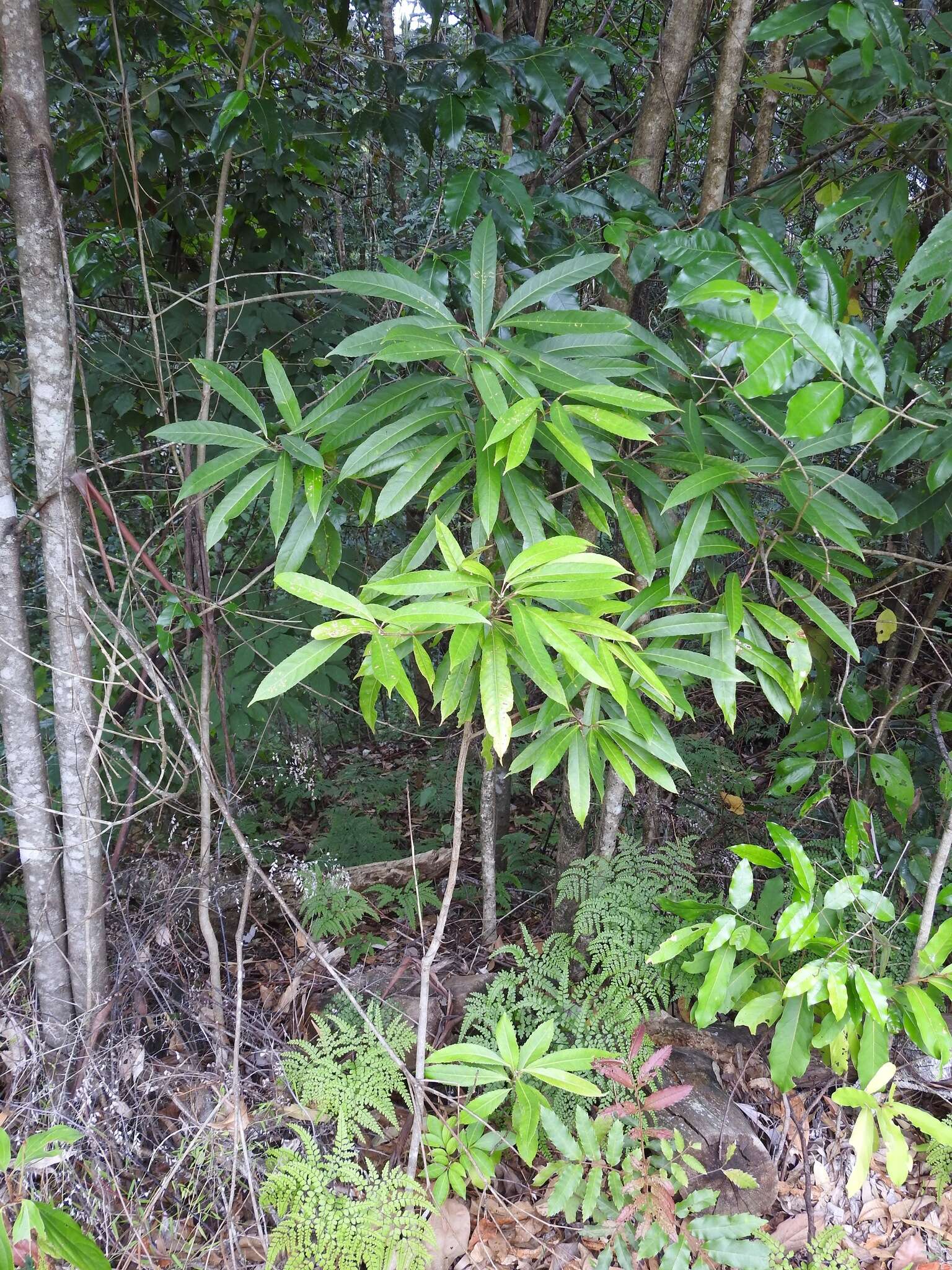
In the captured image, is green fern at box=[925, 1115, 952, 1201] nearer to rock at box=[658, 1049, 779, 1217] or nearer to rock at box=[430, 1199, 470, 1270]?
rock at box=[658, 1049, 779, 1217]

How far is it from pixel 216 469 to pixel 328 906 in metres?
1.44

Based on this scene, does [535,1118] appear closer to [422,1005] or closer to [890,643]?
[422,1005]

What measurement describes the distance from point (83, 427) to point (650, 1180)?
2.71m

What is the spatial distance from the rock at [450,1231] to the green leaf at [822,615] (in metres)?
1.54

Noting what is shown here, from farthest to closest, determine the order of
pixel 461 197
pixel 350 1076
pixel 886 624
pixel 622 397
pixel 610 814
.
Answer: pixel 610 814 < pixel 886 624 < pixel 350 1076 < pixel 461 197 < pixel 622 397

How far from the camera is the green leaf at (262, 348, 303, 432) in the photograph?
171 centimetres

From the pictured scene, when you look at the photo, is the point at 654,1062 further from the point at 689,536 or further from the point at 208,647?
the point at 208,647

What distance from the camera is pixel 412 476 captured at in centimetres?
159

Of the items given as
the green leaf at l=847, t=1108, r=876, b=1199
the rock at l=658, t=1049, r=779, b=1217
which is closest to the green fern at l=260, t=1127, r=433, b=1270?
the rock at l=658, t=1049, r=779, b=1217

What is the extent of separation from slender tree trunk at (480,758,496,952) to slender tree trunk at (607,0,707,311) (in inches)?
53.0

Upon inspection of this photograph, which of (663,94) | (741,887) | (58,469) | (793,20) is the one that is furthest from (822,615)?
(58,469)

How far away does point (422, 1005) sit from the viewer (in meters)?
1.63

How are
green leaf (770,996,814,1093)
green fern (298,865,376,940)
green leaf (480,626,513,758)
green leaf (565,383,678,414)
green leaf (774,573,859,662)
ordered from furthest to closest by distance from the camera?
green fern (298,865,376,940) < green leaf (770,996,814,1093) < green leaf (774,573,859,662) < green leaf (565,383,678,414) < green leaf (480,626,513,758)

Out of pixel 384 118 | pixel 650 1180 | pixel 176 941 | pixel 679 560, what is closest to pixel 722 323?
pixel 679 560
